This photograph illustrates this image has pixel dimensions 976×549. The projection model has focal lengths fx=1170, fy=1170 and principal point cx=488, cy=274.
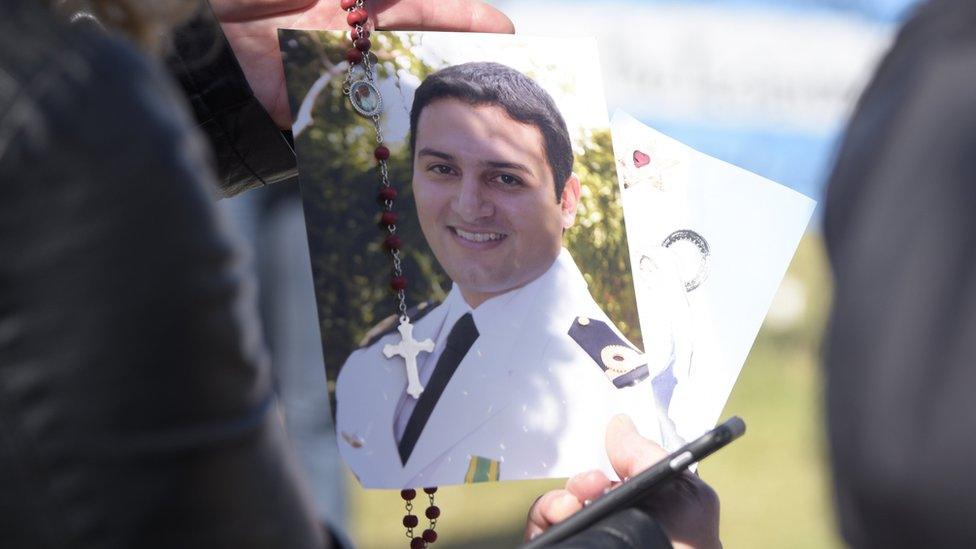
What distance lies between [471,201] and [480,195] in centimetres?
1

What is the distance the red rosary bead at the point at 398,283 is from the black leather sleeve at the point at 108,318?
50 centimetres

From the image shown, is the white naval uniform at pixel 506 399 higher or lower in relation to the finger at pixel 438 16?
lower

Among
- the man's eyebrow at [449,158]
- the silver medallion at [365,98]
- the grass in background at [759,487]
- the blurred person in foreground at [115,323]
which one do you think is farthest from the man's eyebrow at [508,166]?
the grass in background at [759,487]

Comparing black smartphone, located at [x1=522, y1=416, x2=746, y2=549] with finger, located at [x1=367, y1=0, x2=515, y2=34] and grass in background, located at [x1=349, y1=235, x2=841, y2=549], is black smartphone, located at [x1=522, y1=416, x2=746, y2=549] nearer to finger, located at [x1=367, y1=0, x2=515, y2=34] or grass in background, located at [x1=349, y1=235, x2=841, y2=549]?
finger, located at [x1=367, y1=0, x2=515, y2=34]

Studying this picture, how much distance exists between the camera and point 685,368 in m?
1.11

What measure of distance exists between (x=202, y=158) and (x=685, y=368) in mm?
657

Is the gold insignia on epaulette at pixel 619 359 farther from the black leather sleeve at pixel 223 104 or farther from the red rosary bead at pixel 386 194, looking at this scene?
the black leather sleeve at pixel 223 104

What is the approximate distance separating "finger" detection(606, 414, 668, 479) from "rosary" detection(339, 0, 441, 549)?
0.17 meters

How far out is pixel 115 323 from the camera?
0.50 metres

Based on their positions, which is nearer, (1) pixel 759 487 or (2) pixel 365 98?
(2) pixel 365 98

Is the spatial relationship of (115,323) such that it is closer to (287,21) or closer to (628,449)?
(628,449)

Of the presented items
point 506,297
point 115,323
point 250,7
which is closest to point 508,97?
point 506,297

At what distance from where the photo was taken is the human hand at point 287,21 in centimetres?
114

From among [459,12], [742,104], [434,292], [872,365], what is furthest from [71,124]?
[742,104]
